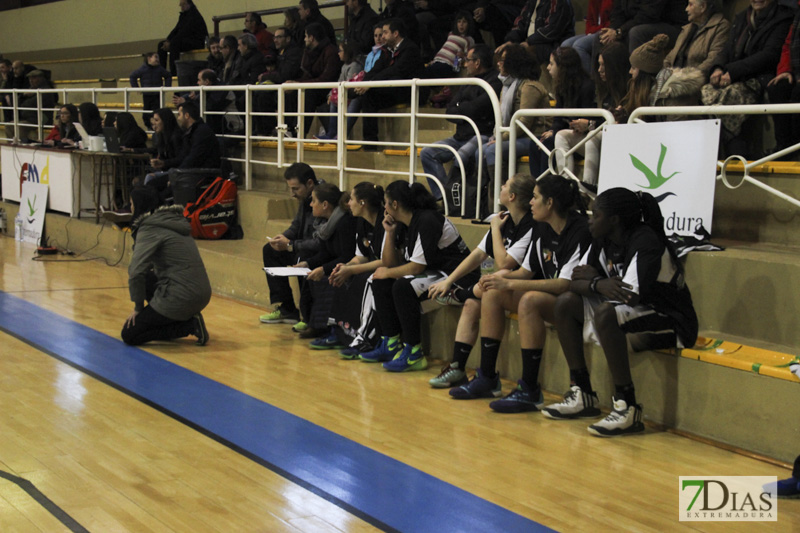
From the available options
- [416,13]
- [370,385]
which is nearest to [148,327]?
[370,385]

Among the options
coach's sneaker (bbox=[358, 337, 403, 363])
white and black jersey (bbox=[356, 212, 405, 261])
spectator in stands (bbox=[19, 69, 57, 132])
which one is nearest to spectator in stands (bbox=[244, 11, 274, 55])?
spectator in stands (bbox=[19, 69, 57, 132])

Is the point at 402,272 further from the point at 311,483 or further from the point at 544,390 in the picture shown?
the point at 311,483

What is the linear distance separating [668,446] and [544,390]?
3.53 ft

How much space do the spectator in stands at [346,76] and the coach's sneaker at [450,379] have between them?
4.20 m

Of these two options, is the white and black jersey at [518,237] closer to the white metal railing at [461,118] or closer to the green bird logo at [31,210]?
the white metal railing at [461,118]

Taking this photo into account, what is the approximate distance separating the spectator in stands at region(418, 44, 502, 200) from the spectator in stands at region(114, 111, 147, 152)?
4.65m

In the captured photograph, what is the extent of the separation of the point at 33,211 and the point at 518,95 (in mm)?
7305

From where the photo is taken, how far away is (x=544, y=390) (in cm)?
525

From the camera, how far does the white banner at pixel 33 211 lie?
1127 centimetres

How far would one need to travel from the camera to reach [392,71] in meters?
8.48

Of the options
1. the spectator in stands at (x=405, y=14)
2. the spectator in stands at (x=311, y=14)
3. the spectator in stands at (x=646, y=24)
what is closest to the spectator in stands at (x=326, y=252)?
the spectator in stands at (x=646, y=24)

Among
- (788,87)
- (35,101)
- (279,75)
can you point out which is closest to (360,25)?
(279,75)

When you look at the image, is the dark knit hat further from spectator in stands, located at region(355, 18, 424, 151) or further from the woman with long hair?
spectator in stands, located at region(355, 18, 424, 151)

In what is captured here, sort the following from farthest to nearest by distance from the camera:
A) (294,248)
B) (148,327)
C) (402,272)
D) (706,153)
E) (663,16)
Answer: (663,16) → (294,248) → (148,327) → (402,272) → (706,153)
